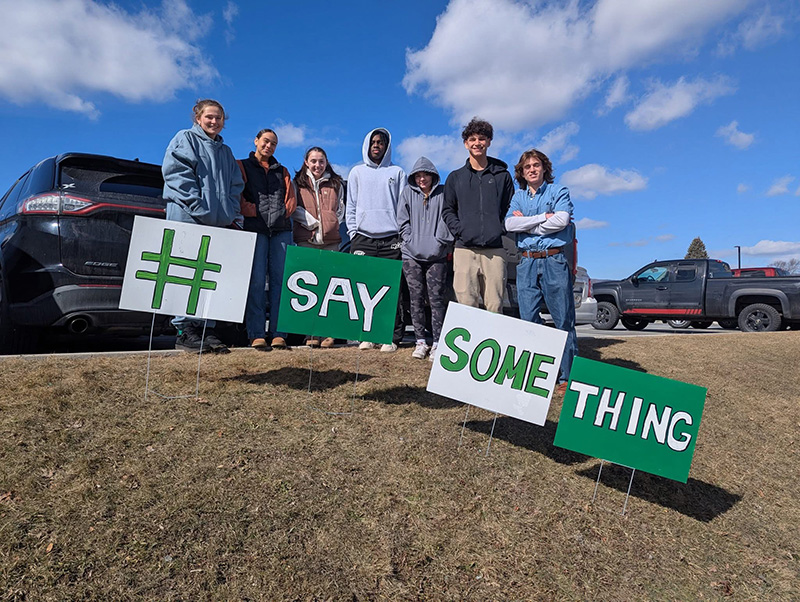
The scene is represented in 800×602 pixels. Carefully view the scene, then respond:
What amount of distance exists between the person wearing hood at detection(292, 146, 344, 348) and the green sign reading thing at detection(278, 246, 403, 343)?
5.47ft

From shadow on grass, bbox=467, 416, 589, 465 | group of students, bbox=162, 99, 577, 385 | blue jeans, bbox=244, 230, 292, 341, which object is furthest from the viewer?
blue jeans, bbox=244, 230, 292, 341

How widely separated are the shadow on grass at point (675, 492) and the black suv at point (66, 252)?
3788 millimetres

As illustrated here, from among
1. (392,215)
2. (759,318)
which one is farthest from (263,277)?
(759,318)

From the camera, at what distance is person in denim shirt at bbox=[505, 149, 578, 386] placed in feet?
14.1

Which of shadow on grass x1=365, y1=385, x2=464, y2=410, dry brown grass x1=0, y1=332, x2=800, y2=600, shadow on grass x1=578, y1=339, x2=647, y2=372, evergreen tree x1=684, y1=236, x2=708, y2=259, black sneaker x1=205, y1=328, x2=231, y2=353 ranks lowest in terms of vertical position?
dry brown grass x1=0, y1=332, x2=800, y2=600

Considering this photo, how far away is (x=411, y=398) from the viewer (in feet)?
12.6

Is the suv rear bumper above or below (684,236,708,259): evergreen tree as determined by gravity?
below

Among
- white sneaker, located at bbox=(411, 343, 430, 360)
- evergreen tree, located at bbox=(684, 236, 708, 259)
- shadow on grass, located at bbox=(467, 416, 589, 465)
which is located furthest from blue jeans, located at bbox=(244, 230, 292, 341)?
evergreen tree, located at bbox=(684, 236, 708, 259)

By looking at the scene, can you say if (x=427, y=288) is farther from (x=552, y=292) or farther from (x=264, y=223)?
(x=264, y=223)

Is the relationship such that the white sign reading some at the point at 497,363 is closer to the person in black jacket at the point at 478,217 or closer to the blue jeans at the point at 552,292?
the blue jeans at the point at 552,292

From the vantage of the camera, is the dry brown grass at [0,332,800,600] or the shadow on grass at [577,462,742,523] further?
the shadow on grass at [577,462,742,523]

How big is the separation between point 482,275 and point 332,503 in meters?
2.82

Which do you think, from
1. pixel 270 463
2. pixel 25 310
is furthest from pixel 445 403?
pixel 25 310

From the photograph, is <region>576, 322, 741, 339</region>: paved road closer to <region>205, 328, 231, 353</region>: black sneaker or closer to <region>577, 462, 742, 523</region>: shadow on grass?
<region>577, 462, 742, 523</region>: shadow on grass
